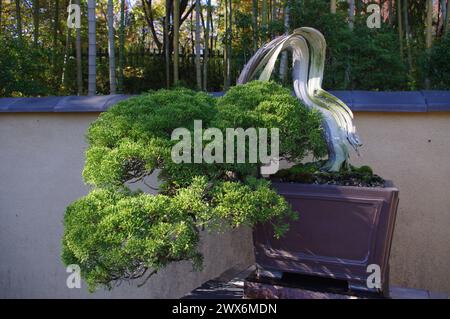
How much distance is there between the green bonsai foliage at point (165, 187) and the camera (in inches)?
60.4

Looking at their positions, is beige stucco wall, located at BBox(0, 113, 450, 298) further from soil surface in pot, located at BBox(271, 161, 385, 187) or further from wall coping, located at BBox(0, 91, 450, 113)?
soil surface in pot, located at BBox(271, 161, 385, 187)

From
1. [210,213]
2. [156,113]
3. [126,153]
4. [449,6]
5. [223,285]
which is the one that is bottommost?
[223,285]

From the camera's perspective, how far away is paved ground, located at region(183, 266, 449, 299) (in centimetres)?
208

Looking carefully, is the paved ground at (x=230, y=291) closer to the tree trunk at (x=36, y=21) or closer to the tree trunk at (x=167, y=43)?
the tree trunk at (x=167, y=43)

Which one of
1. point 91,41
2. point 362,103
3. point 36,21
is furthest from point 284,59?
point 36,21

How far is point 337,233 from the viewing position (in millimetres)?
1834

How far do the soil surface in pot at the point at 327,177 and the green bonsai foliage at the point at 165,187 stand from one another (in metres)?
0.08

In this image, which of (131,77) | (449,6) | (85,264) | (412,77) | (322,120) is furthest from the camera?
(131,77)

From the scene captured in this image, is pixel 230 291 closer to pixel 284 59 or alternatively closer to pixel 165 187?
pixel 165 187

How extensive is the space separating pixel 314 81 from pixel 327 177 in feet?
1.52

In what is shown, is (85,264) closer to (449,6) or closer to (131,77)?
(131,77)

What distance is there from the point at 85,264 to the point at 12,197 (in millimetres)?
1772
